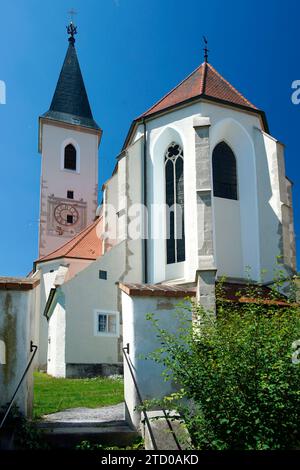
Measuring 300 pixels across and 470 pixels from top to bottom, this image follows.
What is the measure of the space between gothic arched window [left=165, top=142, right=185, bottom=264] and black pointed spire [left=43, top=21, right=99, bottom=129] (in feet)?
66.8

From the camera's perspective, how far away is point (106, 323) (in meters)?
19.2

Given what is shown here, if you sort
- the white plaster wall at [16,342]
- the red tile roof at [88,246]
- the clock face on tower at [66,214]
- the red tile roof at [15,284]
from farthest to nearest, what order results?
the clock face on tower at [66,214]
the red tile roof at [88,246]
the red tile roof at [15,284]
the white plaster wall at [16,342]

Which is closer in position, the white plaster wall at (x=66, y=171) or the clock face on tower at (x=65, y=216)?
the clock face on tower at (x=65, y=216)

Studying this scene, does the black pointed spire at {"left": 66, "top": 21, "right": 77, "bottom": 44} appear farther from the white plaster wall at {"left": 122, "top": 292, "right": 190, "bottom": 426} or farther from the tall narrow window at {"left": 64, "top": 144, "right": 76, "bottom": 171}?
the white plaster wall at {"left": 122, "top": 292, "right": 190, "bottom": 426}

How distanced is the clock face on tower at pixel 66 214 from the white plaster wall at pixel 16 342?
26.8 meters

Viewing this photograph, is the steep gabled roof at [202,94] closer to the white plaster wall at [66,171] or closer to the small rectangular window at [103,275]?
the small rectangular window at [103,275]

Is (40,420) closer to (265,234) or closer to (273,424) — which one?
(273,424)

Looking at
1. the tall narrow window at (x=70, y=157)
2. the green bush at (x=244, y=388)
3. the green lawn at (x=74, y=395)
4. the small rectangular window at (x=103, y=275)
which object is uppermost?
the tall narrow window at (x=70, y=157)

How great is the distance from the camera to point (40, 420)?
8.42 metres

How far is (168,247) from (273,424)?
1193 cm

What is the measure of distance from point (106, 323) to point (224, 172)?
22.4ft

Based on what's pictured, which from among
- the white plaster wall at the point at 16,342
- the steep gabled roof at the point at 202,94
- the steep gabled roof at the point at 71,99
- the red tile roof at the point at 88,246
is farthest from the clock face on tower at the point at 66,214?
the white plaster wall at the point at 16,342

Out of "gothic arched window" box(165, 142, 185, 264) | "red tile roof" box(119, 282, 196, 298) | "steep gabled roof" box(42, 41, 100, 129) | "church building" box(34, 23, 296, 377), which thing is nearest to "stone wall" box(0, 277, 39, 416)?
"red tile roof" box(119, 282, 196, 298)

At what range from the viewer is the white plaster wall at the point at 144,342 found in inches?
336
